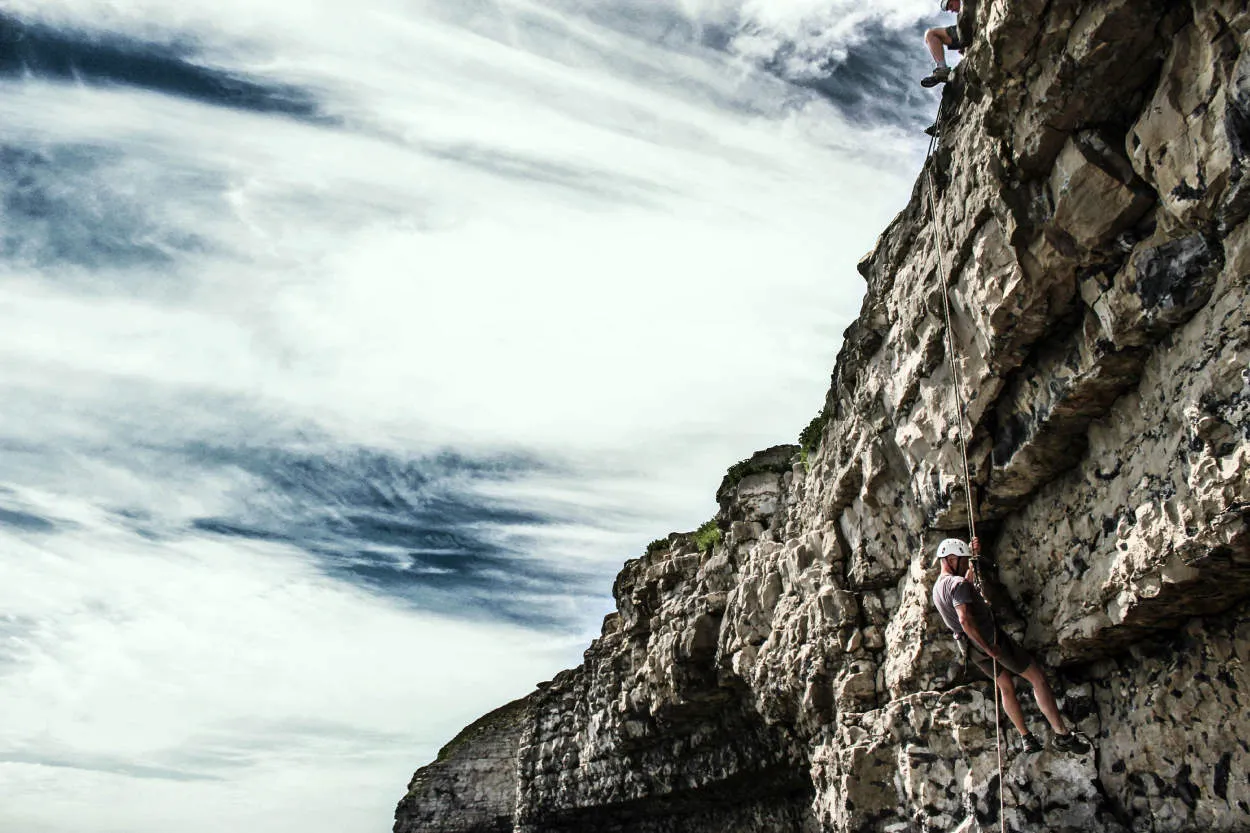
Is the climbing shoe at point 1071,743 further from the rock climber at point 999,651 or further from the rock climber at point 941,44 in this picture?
the rock climber at point 941,44

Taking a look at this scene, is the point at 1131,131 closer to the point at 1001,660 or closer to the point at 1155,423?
the point at 1155,423

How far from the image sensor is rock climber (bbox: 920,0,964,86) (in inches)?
276

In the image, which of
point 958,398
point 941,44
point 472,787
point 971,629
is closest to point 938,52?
point 941,44

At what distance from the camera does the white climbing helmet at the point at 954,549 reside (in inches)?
284

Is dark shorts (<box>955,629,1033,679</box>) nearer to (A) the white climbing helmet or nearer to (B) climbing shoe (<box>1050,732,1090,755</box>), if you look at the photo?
(B) climbing shoe (<box>1050,732,1090,755</box>)

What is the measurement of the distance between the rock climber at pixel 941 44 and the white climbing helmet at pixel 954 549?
3497 millimetres

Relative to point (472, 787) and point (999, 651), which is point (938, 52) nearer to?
point (999, 651)

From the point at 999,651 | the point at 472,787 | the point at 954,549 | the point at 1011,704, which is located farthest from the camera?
the point at 472,787

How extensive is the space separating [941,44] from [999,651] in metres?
4.53

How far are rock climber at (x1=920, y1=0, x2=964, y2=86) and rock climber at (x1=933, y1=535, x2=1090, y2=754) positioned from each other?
3.44 meters

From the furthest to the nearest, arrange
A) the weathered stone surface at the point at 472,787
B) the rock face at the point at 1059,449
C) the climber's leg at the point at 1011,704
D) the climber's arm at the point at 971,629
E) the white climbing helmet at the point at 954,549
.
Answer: the weathered stone surface at the point at 472,787 → the white climbing helmet at the point at 954,549 → the climber's leg at the point at 1011,704 → the climber's arm at the point at 971,629 → the rock face at the point at 1059,449

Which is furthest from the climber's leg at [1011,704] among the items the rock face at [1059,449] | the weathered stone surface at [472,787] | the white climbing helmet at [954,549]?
the weathered stone surface at [472,787]

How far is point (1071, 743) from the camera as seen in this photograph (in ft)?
21.6

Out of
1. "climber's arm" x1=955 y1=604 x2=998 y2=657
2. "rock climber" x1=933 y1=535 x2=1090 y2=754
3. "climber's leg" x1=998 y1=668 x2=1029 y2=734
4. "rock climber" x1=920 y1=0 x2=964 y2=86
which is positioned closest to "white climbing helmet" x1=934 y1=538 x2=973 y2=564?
"rock climber" x1=933 y1=535 x2=1090 y2=754
